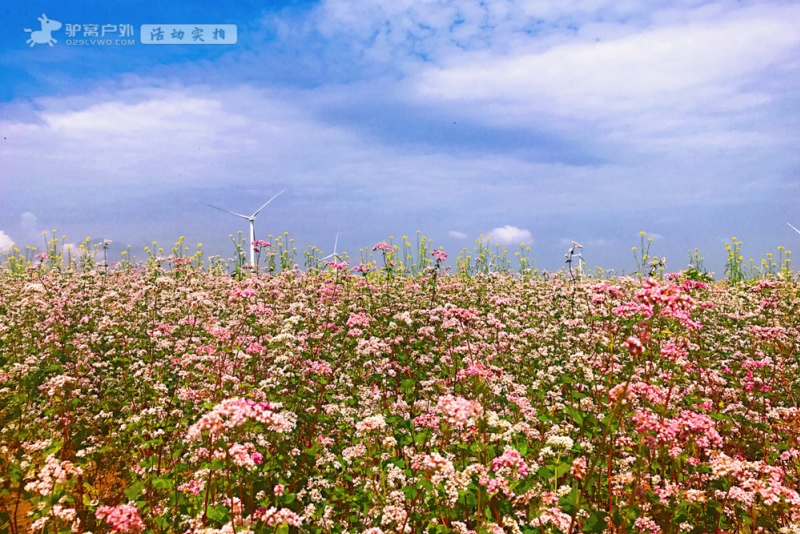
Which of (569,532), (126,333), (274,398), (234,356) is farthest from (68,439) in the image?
(569,532)

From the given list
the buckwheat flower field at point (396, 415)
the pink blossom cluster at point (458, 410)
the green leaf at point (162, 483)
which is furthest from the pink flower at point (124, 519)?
the pink blossom cluster at point (458, 410)

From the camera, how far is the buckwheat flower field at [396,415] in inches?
206

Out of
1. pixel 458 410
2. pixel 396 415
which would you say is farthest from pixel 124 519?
pixel 396 415

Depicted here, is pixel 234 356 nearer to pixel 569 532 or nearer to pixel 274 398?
pixel 274 398

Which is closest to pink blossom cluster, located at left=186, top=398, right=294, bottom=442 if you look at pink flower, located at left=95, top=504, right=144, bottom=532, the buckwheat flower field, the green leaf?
the buckwheat flower field

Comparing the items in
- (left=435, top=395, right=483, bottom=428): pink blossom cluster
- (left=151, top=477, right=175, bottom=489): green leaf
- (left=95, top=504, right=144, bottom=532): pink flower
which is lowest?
(left=151, top=477, right=175, bottom=489): green leaf

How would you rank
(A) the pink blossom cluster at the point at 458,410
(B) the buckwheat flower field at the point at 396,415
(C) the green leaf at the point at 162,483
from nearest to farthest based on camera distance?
1. (A) the pink blossom cluster at the point at 458,410
2. (B) the buckwheat flower field at the point at 396,415
3. (C) the green leaf at the point at 162,483

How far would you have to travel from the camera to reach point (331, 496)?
21.6ft

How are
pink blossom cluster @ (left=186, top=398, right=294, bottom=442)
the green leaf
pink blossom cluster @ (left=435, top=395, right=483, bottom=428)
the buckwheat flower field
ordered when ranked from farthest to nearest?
1. the green leaf
2. the buckwheat flower field
3. pink blossom cluster @ (left=435, top=395, right=483, bottom=428)
4. pink blossom cluster @ (left=186, top=398, right=294, bottom=442)

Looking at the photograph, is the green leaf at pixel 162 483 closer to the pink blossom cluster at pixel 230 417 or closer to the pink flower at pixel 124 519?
the pink flower at pixel 124 519

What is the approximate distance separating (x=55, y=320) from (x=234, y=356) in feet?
16.4

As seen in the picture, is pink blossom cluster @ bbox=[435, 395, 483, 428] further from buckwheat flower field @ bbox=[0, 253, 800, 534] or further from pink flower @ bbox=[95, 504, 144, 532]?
pink flower @ bbox=[95, 504, 144, 532]

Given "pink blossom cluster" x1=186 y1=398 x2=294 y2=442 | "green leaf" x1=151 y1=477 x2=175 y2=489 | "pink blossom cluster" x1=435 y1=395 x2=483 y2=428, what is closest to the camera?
"pink blossom cluster" x1=186 y1=398 x2=294 y2=442

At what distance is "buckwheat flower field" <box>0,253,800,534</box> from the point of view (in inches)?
206
